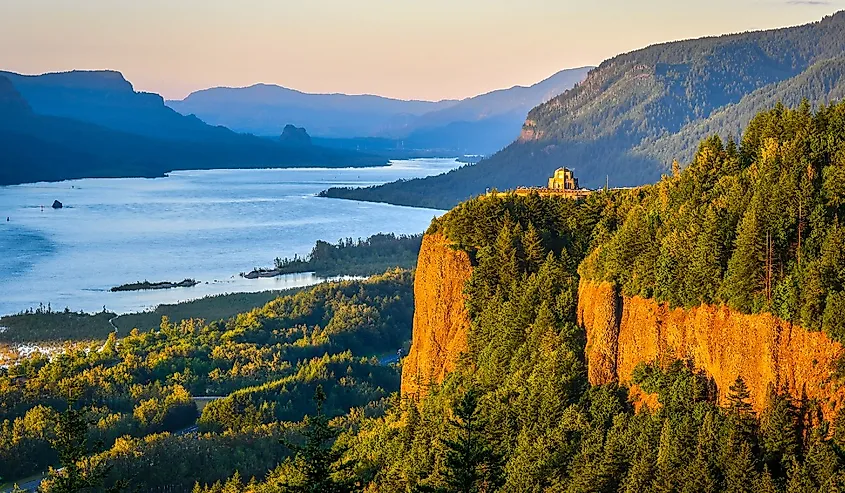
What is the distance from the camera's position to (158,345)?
71125 millimetres

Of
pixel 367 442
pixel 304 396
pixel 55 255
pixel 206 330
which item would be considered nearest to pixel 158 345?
pixel 206 330

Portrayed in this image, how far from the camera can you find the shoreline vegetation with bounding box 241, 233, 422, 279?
4301 inches

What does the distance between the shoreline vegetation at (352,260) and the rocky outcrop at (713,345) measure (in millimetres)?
73737

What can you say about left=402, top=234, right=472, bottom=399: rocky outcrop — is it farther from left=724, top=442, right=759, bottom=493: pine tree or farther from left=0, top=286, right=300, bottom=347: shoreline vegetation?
left=0, top=286, right=300, bottom=347: shoreline vegetation

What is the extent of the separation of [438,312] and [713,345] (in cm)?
1473

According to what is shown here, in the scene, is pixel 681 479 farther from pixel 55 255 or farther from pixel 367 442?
pixel 55 255

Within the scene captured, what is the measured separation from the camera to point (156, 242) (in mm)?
138625

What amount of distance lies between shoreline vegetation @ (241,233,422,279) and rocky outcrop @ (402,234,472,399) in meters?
62.7

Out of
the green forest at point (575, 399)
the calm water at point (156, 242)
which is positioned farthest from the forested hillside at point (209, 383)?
the calm water at point (156, 242)

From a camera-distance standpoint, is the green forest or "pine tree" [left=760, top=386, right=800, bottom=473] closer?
"pine tree" [left=760, top=386, right=800, bottom=473]

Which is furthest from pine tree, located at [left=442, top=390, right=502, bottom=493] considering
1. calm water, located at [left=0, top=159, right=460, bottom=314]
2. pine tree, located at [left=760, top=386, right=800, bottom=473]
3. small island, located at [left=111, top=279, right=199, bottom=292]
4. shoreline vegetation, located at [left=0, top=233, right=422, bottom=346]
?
small island, located at [left=111, top=279, right=199, bottom=292]

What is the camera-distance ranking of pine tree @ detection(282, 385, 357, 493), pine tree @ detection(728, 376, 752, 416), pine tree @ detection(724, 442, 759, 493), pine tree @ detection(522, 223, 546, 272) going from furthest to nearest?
pine tree @ detection(522, 223, 546, 272), pine tree @ detection(728, 376, 752, 416), pine tree @ detection(724, 442, 759, 493), pine tree @ detection(282, 385, 357, 493)

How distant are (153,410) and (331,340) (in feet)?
69.0

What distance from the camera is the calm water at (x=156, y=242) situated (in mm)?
98875
